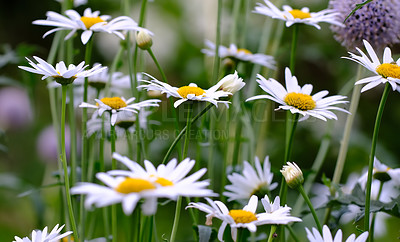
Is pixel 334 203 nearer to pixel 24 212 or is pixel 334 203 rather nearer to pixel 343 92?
pixel 343 92

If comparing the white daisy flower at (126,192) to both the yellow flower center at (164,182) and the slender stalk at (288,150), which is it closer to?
the yellow flower center at (164,182)

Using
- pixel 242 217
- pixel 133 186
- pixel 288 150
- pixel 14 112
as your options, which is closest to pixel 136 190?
pixel 133 186

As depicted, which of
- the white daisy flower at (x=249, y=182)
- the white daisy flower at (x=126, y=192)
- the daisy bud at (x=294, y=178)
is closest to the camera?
the white daisy flower at (x=126, y=192)

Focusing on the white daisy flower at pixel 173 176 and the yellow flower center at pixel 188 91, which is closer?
the white daisy flower at pixel 173 176

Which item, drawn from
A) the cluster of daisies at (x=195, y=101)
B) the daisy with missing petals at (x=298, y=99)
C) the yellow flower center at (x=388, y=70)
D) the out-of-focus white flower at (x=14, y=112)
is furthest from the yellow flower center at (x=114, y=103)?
the out-of-focus white flower at (x=14, y=112)

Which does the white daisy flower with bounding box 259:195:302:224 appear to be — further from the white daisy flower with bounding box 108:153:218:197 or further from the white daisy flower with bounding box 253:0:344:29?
the white daisy flower with bounding box 253:0:344:29

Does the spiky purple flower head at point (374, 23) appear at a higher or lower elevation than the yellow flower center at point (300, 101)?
higher

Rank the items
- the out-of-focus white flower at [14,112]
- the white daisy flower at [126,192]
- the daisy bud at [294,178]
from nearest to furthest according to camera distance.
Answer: the white daisy flower at [126,192] → the daisy bud at [294,178] → the out-of-focus white flower at [14,112]
